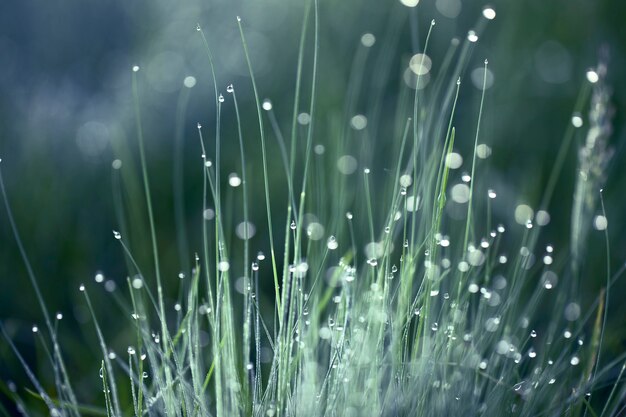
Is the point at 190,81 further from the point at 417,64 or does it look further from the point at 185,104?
the point at 417,64

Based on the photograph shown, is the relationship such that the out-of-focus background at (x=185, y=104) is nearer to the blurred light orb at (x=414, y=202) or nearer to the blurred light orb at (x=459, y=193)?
the blurred light orb at (x=459, y=193)

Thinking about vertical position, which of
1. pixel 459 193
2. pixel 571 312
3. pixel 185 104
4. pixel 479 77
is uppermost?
pixel 479 77

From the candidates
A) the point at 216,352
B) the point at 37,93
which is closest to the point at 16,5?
the point at 37,93

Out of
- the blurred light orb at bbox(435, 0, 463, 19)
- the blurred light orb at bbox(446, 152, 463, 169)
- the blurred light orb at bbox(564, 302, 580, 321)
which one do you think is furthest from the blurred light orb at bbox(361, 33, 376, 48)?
the blurred light orb at bbox(564, 302, 580, 321)

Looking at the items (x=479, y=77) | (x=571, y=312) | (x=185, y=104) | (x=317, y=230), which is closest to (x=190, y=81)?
(x=185, y=104)

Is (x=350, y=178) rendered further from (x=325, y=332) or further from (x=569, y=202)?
(x=325, y=332)

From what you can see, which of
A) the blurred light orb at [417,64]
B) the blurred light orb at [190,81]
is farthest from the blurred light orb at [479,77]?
the blurred light orb at [190,81]

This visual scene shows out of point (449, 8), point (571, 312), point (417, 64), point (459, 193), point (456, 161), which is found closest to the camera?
point (571, 312)
